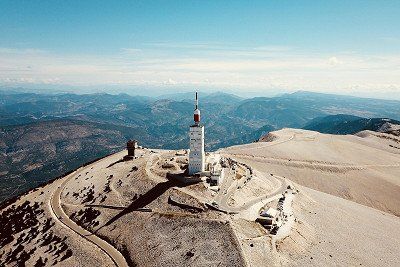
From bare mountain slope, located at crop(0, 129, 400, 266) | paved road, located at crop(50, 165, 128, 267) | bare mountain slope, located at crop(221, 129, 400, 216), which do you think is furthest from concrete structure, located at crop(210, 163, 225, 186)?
→ bare mountain slope, located at crop(221, 129, 400, 216)

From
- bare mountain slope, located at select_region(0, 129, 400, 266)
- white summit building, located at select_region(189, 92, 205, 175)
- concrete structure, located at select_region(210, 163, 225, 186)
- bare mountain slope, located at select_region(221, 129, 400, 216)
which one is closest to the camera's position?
bare mountain slope, located at select_region(0, 129, 400, 266)

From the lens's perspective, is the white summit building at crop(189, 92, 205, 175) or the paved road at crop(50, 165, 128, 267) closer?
the paved road at crop(50, 165, 128, 267)

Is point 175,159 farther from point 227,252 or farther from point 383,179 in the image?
point 383,179

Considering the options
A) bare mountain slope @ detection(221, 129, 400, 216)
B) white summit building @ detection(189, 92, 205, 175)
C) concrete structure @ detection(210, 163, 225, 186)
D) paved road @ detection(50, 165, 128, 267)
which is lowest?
bare mountain slope @ detection(221, 129, 400, 216)

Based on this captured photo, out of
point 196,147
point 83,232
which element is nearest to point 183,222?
point 83,232

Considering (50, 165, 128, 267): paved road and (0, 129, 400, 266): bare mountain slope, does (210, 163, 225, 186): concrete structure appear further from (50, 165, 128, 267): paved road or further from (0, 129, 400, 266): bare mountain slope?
(50, 165, 128, 267): paved road

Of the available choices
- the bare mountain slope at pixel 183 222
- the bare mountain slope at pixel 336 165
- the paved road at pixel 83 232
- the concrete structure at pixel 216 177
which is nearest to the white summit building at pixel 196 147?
the concrete structure at pixel 216 177

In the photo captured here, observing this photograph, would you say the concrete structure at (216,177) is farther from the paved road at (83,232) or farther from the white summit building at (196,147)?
the paved road at (83,232)
